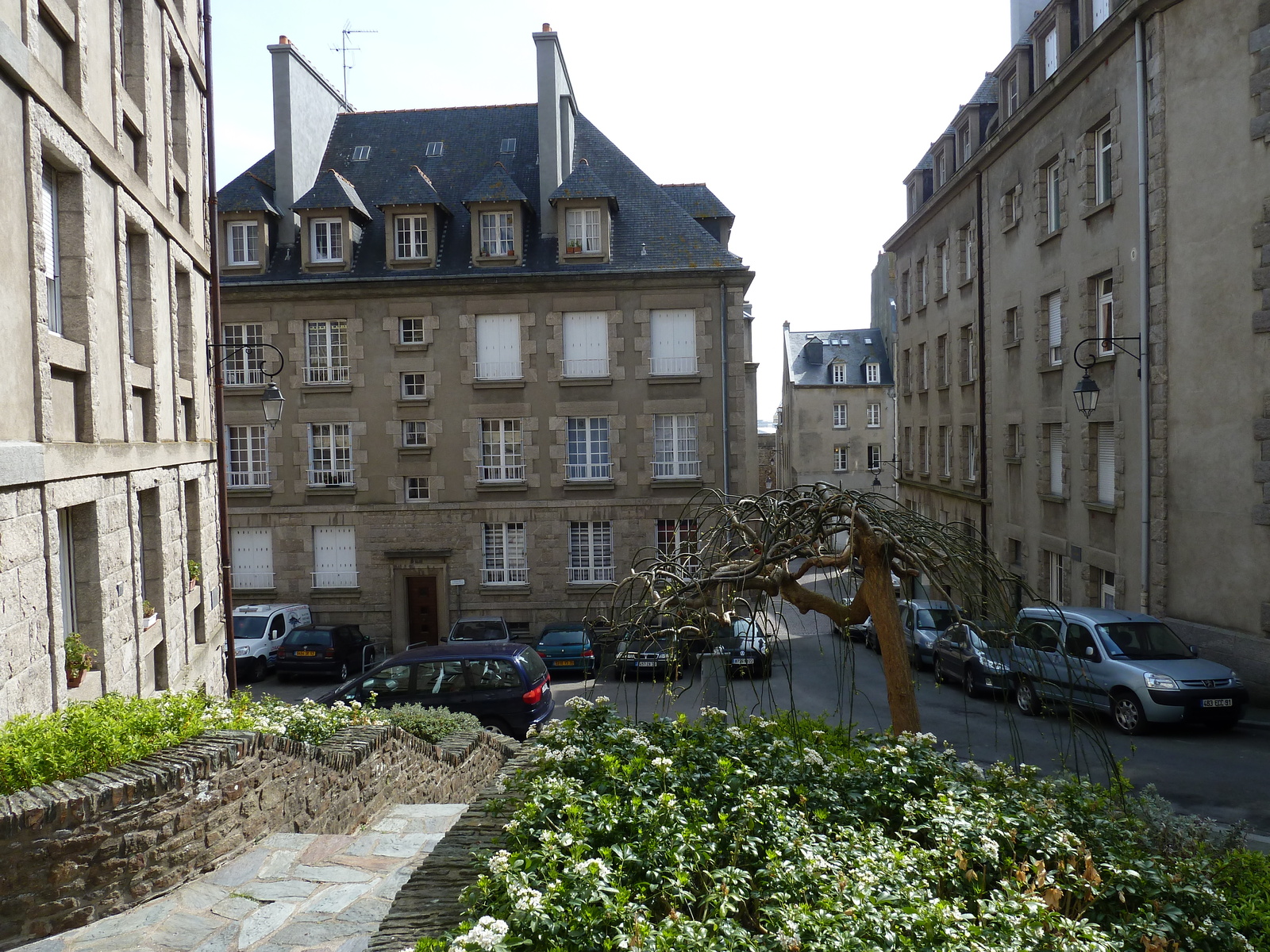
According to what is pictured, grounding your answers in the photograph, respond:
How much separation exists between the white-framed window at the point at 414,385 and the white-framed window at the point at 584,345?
374cm

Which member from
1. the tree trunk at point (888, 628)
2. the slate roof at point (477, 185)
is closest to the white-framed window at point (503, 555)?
the slate roof at point (477, 185)

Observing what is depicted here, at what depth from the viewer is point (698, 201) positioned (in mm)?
27234

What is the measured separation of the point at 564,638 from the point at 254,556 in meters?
9.67

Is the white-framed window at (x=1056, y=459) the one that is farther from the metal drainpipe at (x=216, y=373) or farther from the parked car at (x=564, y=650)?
the metal drainpipe at (x=216, y=373)

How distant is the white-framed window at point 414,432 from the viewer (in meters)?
25.3

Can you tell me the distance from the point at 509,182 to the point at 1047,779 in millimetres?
21754

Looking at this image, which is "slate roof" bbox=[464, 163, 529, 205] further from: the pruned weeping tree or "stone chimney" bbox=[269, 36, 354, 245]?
the pruned weeping tree

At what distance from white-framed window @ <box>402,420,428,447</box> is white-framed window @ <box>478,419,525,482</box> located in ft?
5.16

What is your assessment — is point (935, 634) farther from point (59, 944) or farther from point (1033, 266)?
point (59, 944)

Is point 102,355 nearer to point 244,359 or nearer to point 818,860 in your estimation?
point 818,860

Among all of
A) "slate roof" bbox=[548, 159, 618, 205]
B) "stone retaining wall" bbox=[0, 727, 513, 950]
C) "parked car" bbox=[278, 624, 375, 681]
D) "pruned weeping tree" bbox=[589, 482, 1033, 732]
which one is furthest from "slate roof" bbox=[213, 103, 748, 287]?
"pruned weeping tree" bbox=[589, 482, 1033, 732]

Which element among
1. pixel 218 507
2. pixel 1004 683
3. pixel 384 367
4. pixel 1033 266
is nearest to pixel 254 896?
pixel 1004 683

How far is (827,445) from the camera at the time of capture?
49.8 meters

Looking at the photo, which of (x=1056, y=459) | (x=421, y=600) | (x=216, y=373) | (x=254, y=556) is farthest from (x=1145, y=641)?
(x=254, y=556)
